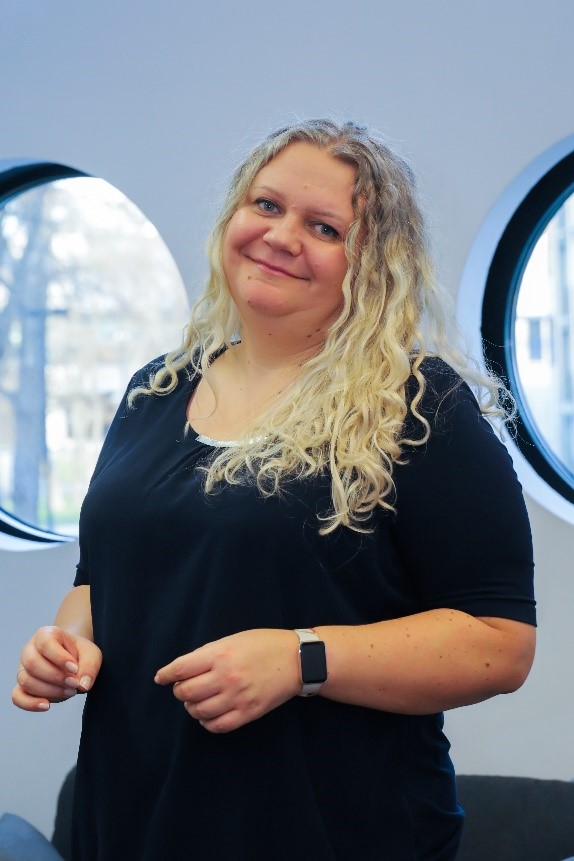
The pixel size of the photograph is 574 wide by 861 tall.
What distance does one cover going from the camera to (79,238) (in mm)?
6836

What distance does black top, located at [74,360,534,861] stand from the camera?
1211 millimetres

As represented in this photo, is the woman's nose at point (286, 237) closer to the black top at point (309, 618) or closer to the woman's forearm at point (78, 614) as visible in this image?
the black top at point (309, 618)

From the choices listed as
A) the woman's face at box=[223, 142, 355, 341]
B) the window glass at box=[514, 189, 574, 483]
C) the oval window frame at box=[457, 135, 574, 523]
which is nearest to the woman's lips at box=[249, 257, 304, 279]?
the woman's face at box=[223, 142, 355, 341]

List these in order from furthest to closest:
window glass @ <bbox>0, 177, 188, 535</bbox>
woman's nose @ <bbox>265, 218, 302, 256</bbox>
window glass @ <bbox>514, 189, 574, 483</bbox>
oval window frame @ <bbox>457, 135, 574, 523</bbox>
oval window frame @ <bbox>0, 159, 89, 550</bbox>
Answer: window glass @ <bbox>514, 189, 574, 483</bbox>
window glass @ <bbox>0, 177, 188, 535</bbox>
oval window frame @ <bbox>0, 159, 89, 550</bbox>
oval window frame @ <bbox>457, 135, 574, 523</bbox>
woman's nose @ <bbox>265, 218, 302, 256</bbox>

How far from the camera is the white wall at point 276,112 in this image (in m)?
2.60

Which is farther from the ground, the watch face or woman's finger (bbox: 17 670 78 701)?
the watch face

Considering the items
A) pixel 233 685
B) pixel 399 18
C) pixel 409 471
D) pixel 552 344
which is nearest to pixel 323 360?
pixel 409 471

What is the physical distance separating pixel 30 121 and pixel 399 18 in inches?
46.6

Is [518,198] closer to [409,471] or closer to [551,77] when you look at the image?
[551,77]

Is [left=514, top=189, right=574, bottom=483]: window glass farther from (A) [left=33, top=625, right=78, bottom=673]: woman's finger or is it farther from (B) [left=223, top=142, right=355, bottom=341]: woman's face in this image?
(A) [left=33, top=625, right=78, bottom=673]: woman's finger

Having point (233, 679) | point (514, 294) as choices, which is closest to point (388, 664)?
point (233, 679)

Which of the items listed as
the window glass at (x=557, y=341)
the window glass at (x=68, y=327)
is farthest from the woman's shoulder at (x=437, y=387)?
the window glass at (x=68, y=327)

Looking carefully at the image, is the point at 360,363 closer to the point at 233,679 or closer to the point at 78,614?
the point at 233,679

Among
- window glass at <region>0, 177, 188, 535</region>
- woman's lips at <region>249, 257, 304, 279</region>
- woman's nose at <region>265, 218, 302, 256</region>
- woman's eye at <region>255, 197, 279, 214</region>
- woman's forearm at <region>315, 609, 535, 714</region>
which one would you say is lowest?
woman's forearm at <region>315, 609, 535, 714</region>
